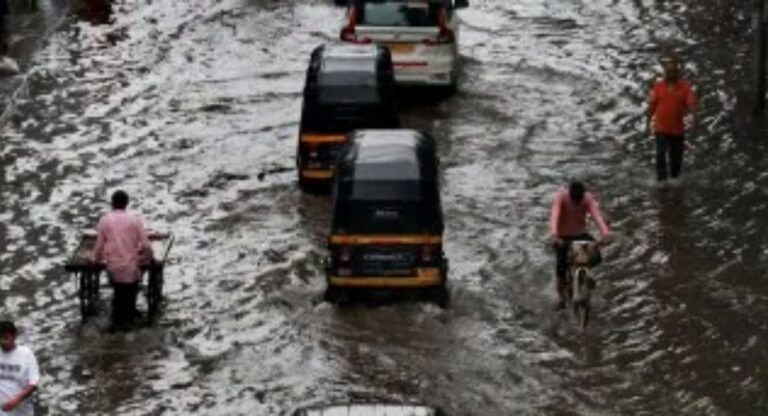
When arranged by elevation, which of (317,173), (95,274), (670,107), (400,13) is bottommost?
(317,173)

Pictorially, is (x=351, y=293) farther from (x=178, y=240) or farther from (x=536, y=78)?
(x=536, y=78)

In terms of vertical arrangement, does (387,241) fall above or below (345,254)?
above

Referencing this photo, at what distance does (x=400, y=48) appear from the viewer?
3066 centimetres

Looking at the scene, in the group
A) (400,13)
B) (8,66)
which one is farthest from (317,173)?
(8,66)

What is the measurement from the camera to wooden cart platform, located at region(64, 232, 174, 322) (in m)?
19.6

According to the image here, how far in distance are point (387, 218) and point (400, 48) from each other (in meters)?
10.8

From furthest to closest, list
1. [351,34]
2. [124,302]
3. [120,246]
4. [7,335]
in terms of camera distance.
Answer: [351,34]
[124,302]
[120,246]
[7,335]

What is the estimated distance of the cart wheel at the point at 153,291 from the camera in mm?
20087

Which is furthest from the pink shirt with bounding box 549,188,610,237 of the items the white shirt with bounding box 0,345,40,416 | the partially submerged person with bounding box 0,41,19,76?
the partially submerged person with bounding box 0,41,19,76

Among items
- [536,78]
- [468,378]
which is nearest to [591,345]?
[468,378]

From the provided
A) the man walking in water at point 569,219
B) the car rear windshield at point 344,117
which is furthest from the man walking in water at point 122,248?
the car rear windshield at point 344,117

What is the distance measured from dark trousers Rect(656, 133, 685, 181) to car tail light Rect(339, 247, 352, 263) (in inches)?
271

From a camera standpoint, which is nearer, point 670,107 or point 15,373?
point 15,373

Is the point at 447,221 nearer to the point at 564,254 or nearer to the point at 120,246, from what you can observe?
the point at 564,254
